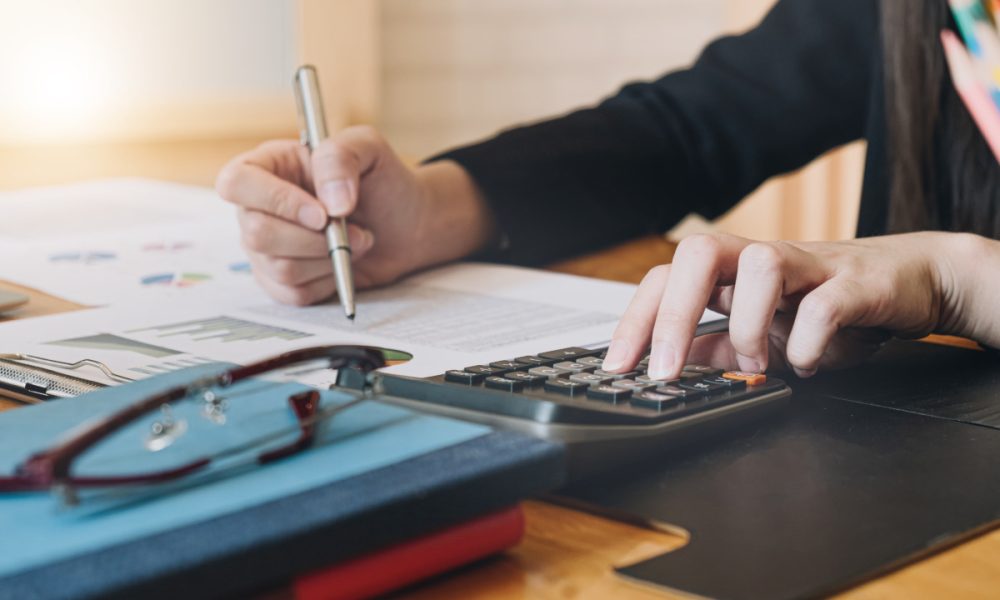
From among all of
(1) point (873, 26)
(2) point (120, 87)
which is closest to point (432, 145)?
(2) point (120, 87)

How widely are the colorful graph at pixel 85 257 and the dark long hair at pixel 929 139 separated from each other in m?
0.70

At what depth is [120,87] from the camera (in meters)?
2.32

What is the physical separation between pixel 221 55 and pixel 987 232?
1812mm

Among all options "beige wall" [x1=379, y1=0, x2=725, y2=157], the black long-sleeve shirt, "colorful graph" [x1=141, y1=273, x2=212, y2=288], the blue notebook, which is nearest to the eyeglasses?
the blue notebook

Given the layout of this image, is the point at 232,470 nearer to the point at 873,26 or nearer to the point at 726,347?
the point at 726,347

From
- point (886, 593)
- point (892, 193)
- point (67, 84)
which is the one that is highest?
point (67, 84)

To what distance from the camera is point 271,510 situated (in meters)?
0.36

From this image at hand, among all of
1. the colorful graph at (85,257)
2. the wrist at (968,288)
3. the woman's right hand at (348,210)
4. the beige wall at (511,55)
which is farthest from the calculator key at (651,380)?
the beige wall at (511,55)

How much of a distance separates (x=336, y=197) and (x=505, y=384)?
0.44 m

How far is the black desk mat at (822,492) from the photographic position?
39 cm

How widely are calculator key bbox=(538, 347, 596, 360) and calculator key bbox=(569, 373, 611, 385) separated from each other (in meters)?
0.03

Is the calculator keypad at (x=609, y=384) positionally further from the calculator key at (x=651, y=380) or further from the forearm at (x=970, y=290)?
the forearm at (x=970, y=290)

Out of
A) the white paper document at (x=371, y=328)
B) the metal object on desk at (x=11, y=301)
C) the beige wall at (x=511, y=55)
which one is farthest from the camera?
the beige wall at (x=511, y=55)

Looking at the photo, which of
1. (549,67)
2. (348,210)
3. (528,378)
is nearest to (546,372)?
(528,378)
